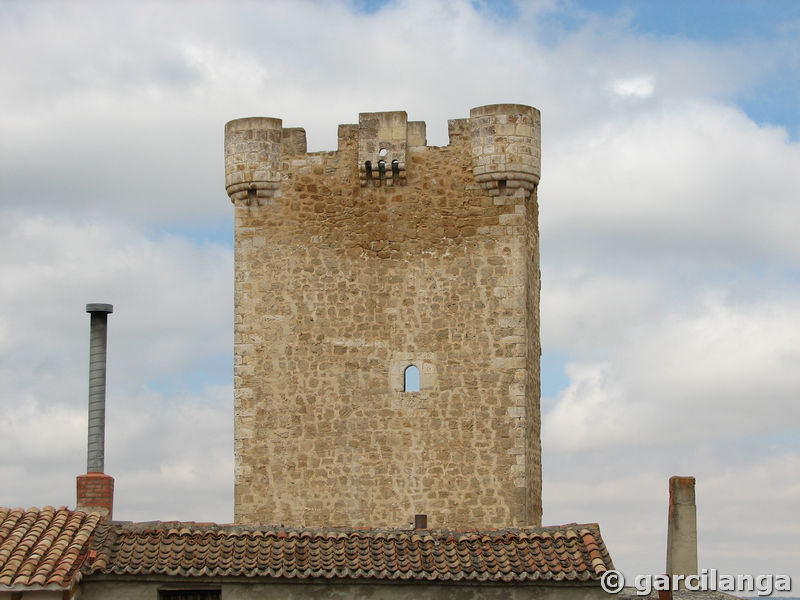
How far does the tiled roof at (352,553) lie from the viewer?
1900 cm

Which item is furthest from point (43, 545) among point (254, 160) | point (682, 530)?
point (254, 160)

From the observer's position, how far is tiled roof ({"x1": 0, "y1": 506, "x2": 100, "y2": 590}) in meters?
18.4

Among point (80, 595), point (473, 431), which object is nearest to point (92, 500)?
point (80, 595)

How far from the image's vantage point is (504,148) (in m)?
25.1

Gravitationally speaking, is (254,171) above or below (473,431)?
above

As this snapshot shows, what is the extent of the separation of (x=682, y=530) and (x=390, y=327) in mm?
6591

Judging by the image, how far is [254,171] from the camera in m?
25.8

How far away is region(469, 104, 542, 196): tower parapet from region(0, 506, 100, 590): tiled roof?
871cm

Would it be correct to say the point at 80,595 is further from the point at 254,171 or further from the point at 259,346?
the point at 254,171

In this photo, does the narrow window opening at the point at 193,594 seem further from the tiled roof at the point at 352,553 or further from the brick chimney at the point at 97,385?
the brick chimney at the point at 97,385

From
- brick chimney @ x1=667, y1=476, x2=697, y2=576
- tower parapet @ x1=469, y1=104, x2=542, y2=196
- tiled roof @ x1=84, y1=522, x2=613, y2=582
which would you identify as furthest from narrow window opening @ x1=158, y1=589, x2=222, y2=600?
tower parapet @ x1=469, y1=104, x2=542, y2=196

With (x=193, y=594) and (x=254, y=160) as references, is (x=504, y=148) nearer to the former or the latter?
(x=254, y=160)

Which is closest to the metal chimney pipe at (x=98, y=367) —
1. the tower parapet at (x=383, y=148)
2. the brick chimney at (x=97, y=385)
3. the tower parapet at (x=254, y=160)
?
the brick chimney at (x=97, y=385)

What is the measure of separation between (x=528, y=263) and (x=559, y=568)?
720 cm
